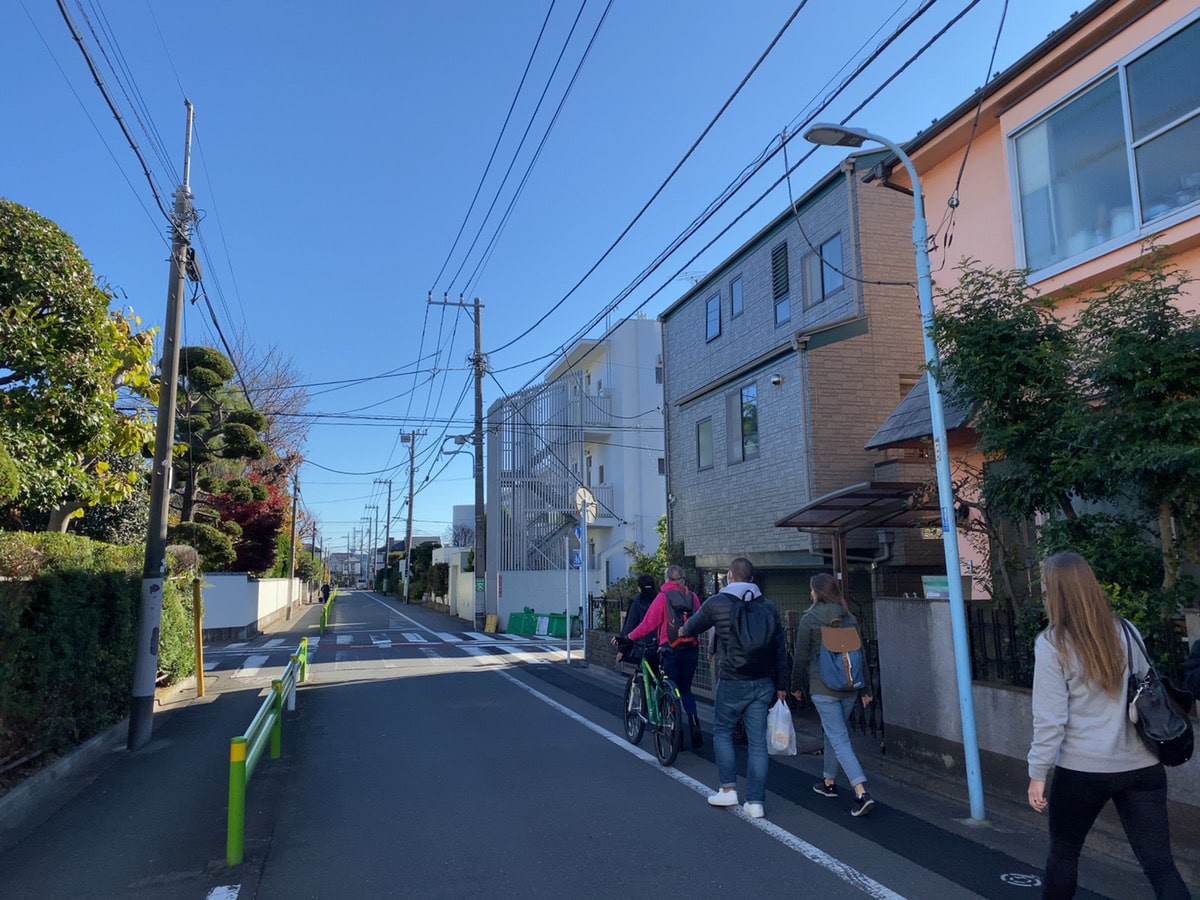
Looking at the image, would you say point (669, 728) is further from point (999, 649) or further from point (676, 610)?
point (999, 649)

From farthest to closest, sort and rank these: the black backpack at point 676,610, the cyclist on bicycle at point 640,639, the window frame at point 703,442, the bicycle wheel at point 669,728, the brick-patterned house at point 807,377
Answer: the window frame at point 703,442, the brick-patterned house at point 807,377, the cyclist on bicycle at point 640,639, the black backpack at point 676,610, the bicycle wheel at point 669,728

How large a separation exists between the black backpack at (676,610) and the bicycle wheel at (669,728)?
0.49 m

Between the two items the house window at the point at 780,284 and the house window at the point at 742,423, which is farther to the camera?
the house window at the point at 742,423

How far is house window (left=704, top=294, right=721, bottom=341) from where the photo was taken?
678 inches

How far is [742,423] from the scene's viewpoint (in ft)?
51.0

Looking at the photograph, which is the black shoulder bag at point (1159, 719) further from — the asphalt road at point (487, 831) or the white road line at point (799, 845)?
the white road line at point (799, 845)

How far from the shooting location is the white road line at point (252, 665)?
1648cm

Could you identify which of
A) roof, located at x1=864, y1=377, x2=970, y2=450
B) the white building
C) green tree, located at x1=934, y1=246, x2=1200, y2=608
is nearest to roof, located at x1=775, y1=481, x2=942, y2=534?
roof, located at x1=864, y1=377, x2=970, y2=450

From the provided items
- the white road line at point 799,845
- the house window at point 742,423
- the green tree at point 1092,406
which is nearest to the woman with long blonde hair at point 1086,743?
the white road line at point 799,845

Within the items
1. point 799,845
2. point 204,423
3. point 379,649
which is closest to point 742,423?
point 799,845

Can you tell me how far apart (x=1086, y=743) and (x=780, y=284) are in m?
12.4

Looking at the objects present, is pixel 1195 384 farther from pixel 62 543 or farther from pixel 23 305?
pixel 23 305

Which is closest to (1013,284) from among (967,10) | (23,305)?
(967,10)

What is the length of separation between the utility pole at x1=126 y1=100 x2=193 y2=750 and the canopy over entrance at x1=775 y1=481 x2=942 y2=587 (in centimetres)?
779
